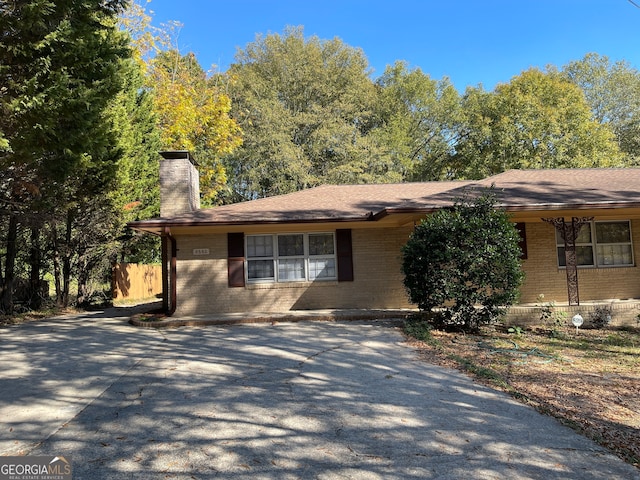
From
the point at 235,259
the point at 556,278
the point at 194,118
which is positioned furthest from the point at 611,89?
the point at 235,259

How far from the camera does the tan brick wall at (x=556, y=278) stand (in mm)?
12055

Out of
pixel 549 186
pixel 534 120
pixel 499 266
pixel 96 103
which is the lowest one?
pixel 499 266

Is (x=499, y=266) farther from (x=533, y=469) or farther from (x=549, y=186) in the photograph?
(x=533, y=469)

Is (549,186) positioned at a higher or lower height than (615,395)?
higher

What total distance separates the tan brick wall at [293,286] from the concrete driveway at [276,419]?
460 cm

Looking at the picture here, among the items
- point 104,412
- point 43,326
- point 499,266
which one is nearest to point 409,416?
point 104,412

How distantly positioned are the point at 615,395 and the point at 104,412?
17.9ft

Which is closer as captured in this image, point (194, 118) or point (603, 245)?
point (603, 245)

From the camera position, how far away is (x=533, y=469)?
322 centimetres

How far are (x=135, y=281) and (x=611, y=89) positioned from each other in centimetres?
3313

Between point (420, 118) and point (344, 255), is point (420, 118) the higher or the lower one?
the higher one

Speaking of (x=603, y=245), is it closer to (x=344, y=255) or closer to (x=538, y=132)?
(x=344, y=255)

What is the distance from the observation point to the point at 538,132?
2553 cm

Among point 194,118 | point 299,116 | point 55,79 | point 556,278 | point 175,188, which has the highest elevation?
point 299,116
